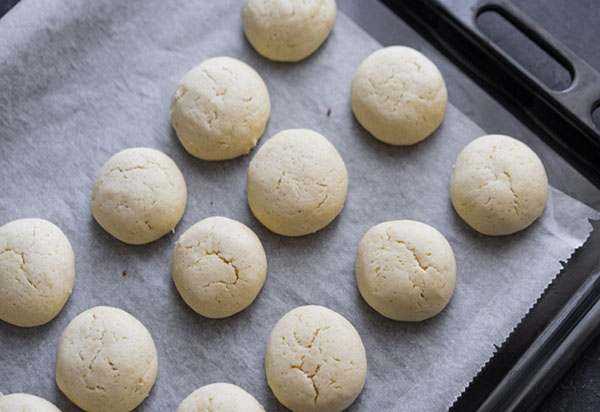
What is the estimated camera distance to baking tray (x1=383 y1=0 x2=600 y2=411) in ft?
5.23

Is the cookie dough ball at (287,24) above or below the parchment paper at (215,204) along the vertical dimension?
above

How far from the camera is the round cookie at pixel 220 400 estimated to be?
1559mm

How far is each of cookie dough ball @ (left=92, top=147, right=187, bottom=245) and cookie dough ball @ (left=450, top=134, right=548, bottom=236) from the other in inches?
32.8

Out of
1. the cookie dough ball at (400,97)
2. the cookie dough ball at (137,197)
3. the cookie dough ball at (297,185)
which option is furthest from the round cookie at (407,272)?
the cookie dough ball at (137,197)

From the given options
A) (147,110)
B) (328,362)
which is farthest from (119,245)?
(328,362)

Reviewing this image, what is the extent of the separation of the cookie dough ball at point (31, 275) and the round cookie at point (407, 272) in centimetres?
84

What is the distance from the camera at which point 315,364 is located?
62.7 inches

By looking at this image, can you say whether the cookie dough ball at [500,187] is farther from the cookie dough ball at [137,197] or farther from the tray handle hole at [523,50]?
the cookie dough ball at [137,197]

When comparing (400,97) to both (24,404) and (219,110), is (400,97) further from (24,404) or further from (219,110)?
(24,404)

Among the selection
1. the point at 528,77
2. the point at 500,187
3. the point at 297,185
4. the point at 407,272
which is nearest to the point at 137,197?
the point at 297,185

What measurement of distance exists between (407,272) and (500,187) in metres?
0.37

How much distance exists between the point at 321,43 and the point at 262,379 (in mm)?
1058

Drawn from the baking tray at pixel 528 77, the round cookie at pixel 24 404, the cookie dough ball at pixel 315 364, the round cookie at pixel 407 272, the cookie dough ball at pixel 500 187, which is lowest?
the round cookie at pixel 24 404

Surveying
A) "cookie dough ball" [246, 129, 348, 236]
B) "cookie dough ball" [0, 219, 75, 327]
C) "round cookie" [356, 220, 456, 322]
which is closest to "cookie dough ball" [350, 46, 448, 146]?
"cookie dough ball" [246, 129, 348, 236]
